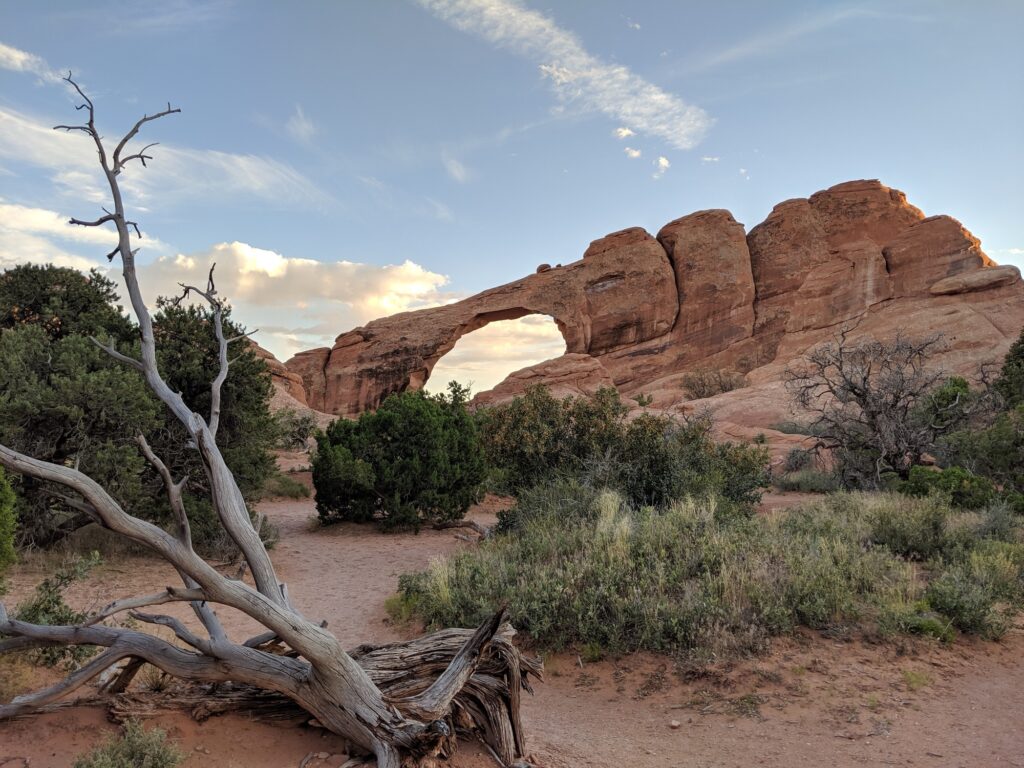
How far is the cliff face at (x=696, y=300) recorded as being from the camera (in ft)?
152

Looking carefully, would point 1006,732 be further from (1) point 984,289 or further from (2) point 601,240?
(2) point 601,240

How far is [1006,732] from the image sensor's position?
195 inches

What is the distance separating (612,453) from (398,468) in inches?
199

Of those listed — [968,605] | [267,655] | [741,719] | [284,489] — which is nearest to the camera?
[267,655]

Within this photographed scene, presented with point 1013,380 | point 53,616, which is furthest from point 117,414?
point 1013,380

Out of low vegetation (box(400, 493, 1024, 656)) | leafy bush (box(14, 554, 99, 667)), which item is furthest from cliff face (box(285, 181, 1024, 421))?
leafy bush (box(14, 554, 99, 667))

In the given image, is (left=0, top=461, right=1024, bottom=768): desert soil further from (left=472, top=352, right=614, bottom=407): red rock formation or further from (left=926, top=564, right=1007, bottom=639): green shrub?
(left=472, top=352, right=614, bottom=407): red rock formation

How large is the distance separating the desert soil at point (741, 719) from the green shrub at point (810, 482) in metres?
11.7

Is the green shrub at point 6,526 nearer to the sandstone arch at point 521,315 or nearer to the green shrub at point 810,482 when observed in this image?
the green shrub at point 810,482

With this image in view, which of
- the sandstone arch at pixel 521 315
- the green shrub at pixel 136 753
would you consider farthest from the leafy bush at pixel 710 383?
the green shrub at pixel 136 753

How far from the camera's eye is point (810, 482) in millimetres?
18781

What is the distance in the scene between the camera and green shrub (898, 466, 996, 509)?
12.3 meters

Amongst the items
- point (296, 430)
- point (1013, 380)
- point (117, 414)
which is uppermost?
point (1013, 380)

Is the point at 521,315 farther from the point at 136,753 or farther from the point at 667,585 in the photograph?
the point at 136,753
